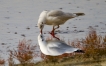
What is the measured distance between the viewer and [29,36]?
855 cm

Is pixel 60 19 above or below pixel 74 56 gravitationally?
above

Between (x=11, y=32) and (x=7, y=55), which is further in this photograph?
(x=11, y=32)

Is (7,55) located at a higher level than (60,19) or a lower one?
lower

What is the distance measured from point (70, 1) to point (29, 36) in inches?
130

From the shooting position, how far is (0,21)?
31.7ft

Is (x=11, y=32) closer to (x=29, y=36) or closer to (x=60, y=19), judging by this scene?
(x=29, y=36)

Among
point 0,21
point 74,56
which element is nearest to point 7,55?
point 74,56

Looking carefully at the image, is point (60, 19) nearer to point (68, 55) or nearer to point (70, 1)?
point (68, 55)

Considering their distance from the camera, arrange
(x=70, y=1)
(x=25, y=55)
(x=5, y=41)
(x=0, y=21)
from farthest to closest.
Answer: (x=70, y=1) < (x=0, y=21) < (x=5, y=41) < (x=25, y=55)

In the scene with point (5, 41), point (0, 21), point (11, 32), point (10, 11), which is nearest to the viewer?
point (5, 41)

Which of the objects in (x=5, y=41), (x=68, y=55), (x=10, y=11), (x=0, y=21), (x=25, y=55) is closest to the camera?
(x=25, y=55)

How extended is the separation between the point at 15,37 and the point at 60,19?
0.95 meters

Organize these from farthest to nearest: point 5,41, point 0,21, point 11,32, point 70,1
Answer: point 70,1, point 0,21, point 11,32, point 5,41

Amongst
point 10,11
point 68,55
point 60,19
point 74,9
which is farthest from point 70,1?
point 68,55
